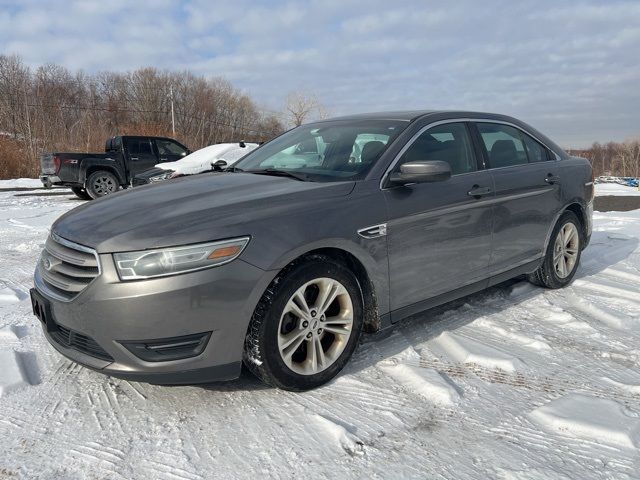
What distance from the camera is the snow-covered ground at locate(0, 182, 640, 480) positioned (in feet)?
7.07

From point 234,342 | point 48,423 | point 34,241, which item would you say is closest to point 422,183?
point 234,342

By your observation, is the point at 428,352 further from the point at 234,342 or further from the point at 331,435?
the point at 234,342

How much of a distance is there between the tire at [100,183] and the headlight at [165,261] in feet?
37.4

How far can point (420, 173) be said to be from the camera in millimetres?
3062

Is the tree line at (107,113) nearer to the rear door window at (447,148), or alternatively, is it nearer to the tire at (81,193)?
the tire at (81,193)

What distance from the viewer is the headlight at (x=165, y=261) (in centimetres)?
234

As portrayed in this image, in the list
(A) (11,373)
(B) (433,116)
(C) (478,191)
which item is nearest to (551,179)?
(C) (478,191)

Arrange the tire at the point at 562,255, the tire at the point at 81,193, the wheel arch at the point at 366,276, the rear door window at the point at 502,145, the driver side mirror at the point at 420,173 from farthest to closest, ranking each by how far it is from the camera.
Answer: the tire at the point at 81,193 → the tire at the point at 562,255 → the rear door window at the point at 502,145 → the driver side mirror at the point at 420,173 → the wheel arch at the point at 366,276

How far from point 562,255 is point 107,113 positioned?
53.6 meters

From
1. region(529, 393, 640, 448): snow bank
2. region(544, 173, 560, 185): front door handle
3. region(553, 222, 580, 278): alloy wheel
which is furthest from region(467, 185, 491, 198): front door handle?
region(529, 393, 640, 448): snow bank

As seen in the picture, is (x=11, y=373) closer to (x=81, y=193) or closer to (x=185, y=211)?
(x=185, y=211)

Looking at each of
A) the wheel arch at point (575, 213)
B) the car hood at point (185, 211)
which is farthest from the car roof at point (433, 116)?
the car hood at point (185, 211)

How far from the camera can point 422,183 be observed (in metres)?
3.31

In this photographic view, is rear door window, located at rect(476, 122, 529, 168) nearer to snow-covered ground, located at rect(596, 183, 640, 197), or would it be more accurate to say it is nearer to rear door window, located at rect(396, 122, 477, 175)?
rear door window, located at rect(396, 122, 477, 175)
